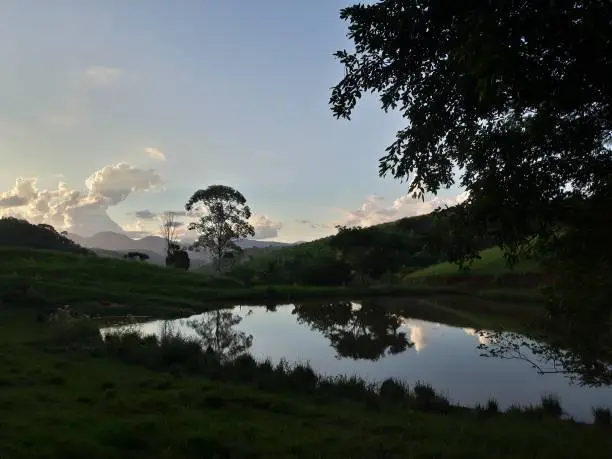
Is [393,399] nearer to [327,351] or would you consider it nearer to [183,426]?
[183,426]

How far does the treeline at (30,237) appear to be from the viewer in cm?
10575

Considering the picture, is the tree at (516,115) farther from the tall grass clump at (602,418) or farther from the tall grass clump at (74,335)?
the tall grass clump at (74,335)

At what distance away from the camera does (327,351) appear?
101 ft

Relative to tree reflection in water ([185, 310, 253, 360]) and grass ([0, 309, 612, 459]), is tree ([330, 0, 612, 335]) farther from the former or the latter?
tree reflection in water ([185, 310, 253, 360])

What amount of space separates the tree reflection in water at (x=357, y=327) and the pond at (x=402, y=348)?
6 centimetres

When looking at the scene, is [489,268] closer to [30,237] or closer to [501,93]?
[501,93]

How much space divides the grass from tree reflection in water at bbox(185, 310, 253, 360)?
793 centimetres

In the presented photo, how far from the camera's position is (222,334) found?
3700 centimetres

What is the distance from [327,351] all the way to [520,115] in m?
22.4

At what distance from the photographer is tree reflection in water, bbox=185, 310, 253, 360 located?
98.6 feet

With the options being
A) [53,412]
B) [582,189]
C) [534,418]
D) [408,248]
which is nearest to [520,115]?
[582,189]

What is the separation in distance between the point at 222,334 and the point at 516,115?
29.7m

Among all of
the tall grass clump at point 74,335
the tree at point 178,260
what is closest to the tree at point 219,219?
the tree at point 178,260

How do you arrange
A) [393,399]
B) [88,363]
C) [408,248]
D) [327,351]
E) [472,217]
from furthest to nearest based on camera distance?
1. [408,248]
2. [327,351]
3. [88,363]
4. [393,399]
5. [472,217]
